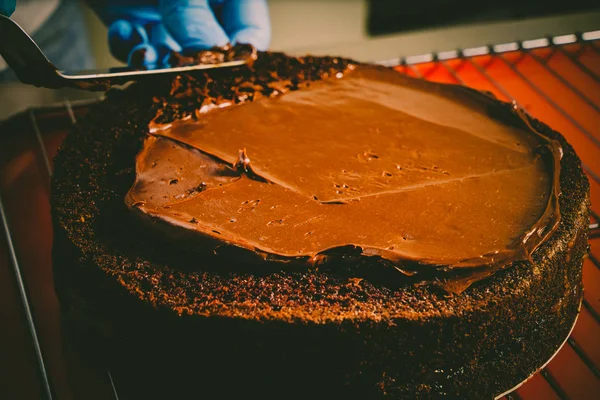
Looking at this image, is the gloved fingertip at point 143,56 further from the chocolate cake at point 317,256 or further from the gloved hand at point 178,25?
the chocolate cake at point 317,256

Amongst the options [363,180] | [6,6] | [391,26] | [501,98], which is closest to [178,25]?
[6,6]

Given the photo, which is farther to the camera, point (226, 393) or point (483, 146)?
point (483, 146)

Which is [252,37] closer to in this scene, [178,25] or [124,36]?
[178,25]

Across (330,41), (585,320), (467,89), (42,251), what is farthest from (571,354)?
(330,41)

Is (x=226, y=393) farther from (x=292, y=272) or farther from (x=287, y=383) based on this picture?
(x=292, y=272)

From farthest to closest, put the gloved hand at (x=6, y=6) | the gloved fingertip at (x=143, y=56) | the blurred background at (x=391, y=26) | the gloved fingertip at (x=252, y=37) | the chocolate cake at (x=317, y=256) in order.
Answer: the blurred background at (x=391, y=26) < the gloved fingertip at (x=252, y=37) < the gloved fingertip at (x=143, y=56) < the gloved hand at (x=6, y=6) < the chocolate cake at (x=317, y=256)

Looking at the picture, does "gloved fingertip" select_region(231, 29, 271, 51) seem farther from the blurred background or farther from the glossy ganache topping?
the glossy ganache topping

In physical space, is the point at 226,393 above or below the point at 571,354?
above

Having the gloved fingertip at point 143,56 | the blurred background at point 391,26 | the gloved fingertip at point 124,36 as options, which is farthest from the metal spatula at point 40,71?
the blurred background at point 391,26

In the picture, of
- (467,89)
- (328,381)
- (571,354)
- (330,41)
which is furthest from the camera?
(330,41)
